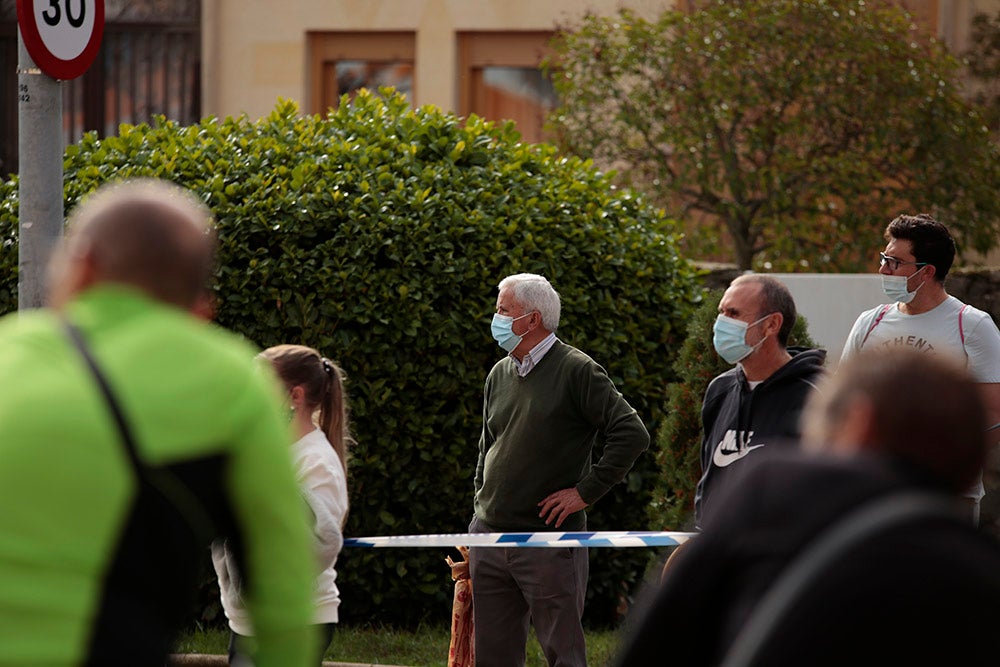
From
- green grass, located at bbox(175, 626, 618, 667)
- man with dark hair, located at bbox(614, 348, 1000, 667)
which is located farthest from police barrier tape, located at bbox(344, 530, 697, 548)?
man with dark hair, located at bbox(614, 348, 1000, 667)

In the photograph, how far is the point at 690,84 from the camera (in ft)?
43.1

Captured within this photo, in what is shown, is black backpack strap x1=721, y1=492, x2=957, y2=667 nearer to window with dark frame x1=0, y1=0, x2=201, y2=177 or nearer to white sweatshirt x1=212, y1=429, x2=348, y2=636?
white sweatshirt x1=212, y1=429, x2=348, y2=636

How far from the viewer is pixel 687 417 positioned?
23.9 ft

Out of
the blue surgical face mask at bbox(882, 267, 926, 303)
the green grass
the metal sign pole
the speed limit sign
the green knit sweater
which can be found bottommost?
the green grass

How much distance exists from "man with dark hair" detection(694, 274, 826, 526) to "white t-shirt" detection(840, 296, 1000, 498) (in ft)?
2.99

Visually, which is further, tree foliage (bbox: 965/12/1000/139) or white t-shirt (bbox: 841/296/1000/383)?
tree foliage (bbox: 965/12/1000/139)

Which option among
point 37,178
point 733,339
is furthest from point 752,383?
point 37,178

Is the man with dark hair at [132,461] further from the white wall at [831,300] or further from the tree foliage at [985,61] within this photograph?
the tree foliage at [985,61]

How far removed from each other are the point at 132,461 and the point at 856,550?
1.15 m

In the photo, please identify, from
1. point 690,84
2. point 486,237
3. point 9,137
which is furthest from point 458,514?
point 9,137

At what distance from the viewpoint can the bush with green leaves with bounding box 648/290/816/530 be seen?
7188mm

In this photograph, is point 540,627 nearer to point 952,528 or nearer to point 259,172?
point 259,172

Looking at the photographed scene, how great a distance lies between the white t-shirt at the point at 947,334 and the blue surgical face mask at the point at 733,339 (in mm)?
934

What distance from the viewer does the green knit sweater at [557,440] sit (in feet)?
19.7
